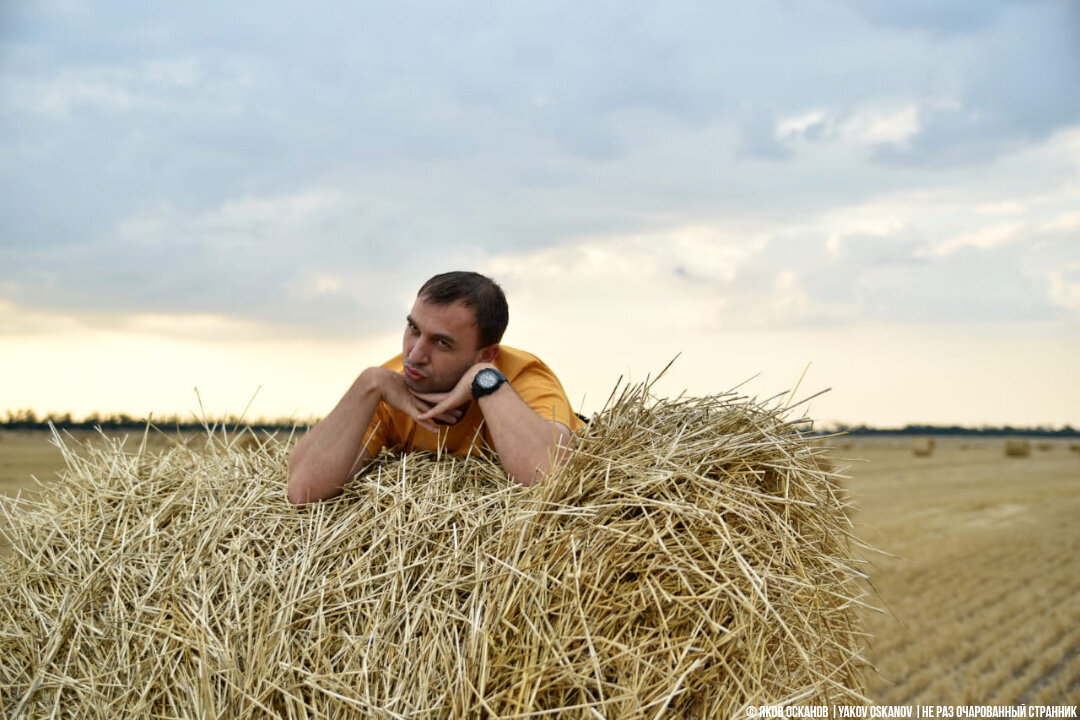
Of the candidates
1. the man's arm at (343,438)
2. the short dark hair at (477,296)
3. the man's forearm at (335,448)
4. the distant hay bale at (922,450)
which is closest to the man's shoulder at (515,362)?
the short dark hair at (477,296)

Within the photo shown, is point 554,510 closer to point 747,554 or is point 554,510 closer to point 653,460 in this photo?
point 653,460

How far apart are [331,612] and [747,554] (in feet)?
4.14

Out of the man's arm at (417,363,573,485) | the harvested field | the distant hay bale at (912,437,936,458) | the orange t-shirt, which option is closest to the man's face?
the orange t-shirt

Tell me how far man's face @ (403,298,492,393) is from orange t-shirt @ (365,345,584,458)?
15cm

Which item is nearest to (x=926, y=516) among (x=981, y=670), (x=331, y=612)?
(x=981, y=670)

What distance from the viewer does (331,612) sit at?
2668 millimetres

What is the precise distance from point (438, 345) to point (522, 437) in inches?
20.6

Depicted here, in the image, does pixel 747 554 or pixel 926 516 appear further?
pixel 926 516

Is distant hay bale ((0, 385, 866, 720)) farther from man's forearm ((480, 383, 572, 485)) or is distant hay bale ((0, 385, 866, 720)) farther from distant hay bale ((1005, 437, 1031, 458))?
distant hay bale ((1005, 437, 1031, 458))

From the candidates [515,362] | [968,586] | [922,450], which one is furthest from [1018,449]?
[515,362]

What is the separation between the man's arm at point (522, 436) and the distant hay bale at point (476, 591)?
0.29 ft

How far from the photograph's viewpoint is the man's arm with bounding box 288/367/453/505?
305cm

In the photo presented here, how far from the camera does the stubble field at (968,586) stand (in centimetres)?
757

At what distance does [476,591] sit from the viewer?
254 centimetres
